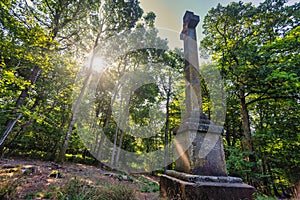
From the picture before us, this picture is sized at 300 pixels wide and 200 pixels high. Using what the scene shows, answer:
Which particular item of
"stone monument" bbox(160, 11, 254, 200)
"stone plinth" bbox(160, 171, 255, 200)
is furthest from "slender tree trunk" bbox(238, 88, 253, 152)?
"stone plinth" bbox(160, 171, 255, 200)

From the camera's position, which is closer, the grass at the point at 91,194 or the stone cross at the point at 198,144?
the grass at the point at 91,194

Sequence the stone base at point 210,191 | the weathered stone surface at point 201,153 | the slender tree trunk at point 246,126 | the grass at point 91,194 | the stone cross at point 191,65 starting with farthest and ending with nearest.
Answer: the slender tree trunk at point 246,126, the stone cross at point 191,65, the weathered stone surface at point 201,153, the grass at point 91,194, the stone base at point 210,191

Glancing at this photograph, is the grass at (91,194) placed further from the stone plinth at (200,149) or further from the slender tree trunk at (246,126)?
the slender tree trunk at (246,126)

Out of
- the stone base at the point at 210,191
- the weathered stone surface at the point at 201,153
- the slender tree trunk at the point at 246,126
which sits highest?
the slender tree trunk at the point at 246,126

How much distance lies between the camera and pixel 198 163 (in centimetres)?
268

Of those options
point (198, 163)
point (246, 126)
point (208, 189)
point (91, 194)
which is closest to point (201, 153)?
point (198, 163)

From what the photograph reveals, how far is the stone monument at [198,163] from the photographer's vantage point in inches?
87.9

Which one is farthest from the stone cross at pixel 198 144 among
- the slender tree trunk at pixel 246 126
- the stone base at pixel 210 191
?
the slender tree trunk at pixel 246 126

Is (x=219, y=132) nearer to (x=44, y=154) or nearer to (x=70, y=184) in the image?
(x=70, y=184)

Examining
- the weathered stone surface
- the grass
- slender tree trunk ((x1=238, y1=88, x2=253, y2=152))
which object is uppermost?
slender tree trunk ((x1=238, y1=88, x2=253, y2=152))

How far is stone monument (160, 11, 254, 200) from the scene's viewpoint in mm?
2232

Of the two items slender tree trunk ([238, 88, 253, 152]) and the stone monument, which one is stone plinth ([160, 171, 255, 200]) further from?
slender tree trunk ([238, 88, 253, 152])

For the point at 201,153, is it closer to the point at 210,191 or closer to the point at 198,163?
the point at 198,163

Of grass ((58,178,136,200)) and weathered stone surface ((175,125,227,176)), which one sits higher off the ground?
weathered stone surface ((175,125,227,176))
